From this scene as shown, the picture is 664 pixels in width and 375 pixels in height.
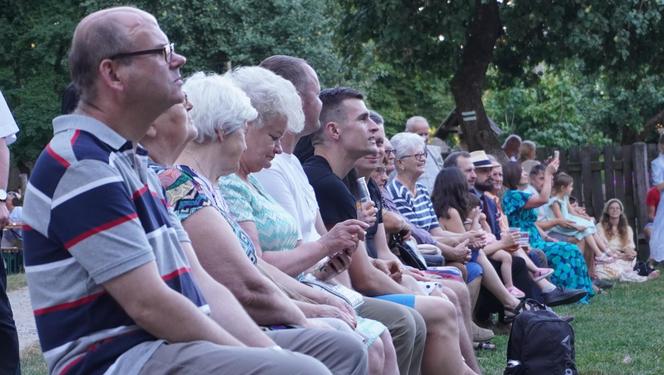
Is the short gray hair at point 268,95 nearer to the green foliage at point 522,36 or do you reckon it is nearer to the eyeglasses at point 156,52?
the eyeglasses at point 156,52

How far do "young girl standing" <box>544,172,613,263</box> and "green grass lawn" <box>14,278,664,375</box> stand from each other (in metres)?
1.34

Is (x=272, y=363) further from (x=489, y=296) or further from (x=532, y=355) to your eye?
(x=489, y=296)

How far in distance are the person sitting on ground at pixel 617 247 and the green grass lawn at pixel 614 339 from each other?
170 centimetres

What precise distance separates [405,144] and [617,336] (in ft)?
7.97

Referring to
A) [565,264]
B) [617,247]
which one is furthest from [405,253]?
[617,247]

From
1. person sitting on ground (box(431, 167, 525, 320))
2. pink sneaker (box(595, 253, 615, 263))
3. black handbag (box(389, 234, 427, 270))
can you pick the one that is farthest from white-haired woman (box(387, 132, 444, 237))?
pink sneaker (box(595, 253, 615, 263))

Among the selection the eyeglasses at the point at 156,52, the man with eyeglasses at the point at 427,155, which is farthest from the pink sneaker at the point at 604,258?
the eyeglasses at the point at 156,52

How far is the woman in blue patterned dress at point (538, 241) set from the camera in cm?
1145

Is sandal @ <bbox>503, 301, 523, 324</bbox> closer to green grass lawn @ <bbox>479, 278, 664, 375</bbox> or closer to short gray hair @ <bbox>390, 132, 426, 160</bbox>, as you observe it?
green grass lawn @ <bbox>479, 278, 664, 375</bbox>

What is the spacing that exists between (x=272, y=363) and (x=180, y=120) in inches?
40.8

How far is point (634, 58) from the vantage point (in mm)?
17234

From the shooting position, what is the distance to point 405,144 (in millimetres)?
8430

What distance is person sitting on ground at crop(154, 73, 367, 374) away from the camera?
363 centimetres

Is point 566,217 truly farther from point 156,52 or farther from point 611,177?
point 156,52
